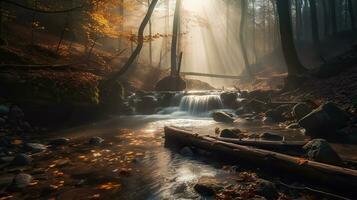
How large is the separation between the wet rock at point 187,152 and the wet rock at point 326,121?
445cm

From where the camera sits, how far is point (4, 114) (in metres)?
11.9

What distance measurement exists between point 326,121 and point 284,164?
473 centimetres

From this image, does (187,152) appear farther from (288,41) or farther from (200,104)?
(288,41)

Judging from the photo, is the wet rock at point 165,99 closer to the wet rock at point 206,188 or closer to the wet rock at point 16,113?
the wet rock at point 16,113

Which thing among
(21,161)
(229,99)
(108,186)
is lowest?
(108,186)

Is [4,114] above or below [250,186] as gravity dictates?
above

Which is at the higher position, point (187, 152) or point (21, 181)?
point (187, 152)

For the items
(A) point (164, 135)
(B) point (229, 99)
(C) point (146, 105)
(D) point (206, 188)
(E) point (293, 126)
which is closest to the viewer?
(D) point (206, 188)

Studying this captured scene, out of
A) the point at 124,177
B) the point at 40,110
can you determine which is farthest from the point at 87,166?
the point at 40,110

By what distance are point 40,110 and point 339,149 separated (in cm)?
1133

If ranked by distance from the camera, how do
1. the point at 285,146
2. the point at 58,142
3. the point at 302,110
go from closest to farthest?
1. the point at 285,146
2. the point at 58,142
3. the point at 302,110

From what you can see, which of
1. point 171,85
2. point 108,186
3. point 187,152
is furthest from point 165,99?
point 108,186

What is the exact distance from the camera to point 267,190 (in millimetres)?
5637

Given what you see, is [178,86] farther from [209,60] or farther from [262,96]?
[209,60]
